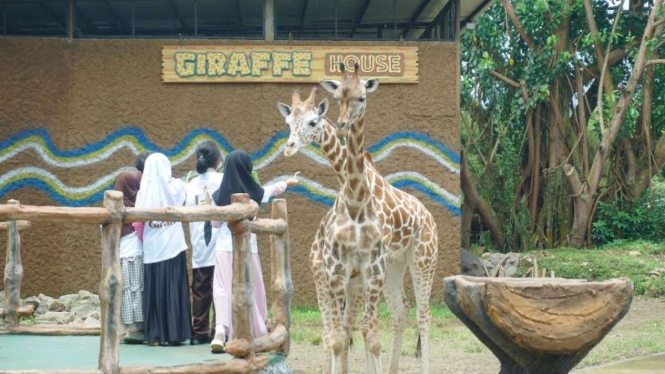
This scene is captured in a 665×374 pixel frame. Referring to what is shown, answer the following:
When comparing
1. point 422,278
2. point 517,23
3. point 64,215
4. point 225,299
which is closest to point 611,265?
point 517,23

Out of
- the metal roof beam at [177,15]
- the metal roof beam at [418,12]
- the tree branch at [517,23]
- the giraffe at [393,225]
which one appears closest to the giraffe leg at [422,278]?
the giraffe at [393,225]

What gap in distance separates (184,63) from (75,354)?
5.44 metres

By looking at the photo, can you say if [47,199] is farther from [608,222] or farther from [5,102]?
[608,222]

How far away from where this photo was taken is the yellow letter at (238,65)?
40.8 ft

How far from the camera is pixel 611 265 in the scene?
14750mm

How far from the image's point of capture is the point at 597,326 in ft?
21.0

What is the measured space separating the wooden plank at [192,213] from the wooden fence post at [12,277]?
8.54ft

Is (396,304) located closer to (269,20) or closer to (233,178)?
(233,178)

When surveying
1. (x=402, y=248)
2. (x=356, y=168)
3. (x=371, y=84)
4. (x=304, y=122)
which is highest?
(x=371, y=84)

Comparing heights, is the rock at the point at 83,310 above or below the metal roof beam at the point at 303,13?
below

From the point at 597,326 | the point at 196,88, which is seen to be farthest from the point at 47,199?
the point at 597,326

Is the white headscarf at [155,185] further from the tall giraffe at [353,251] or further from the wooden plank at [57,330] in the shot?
the wooden plank at [57,330]

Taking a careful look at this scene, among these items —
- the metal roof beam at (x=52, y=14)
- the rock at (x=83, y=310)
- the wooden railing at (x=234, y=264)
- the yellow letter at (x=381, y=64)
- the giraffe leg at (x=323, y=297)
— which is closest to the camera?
the wooden railing at (x=234, y=264)

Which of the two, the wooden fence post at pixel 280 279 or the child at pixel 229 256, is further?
the wooden fence post at pixel 280 279
